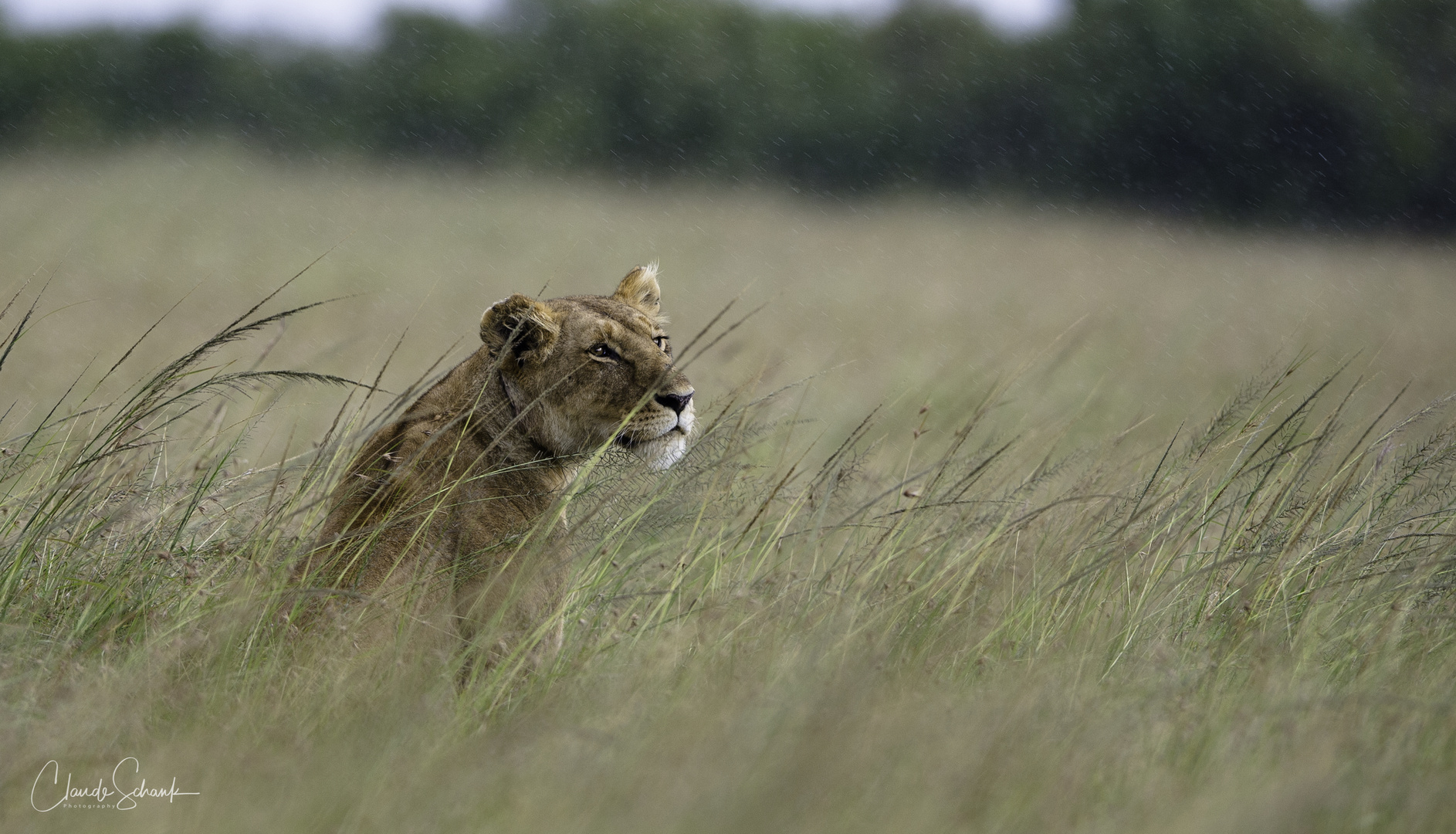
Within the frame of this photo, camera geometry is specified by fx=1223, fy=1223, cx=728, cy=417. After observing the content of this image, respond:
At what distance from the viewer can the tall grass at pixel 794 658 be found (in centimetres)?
237

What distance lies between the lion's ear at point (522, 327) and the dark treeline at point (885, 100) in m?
24.5

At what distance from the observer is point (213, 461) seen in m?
4.18

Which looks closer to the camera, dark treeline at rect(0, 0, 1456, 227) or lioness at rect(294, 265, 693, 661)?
lioness at rect(294, 265, 693, 661)

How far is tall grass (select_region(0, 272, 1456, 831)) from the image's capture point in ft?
7.77

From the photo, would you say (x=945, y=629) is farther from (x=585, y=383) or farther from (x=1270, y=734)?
(x=585, y=383)

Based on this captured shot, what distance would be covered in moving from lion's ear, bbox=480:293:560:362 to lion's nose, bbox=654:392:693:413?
0.42m

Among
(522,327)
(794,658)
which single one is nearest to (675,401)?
(522,327)
